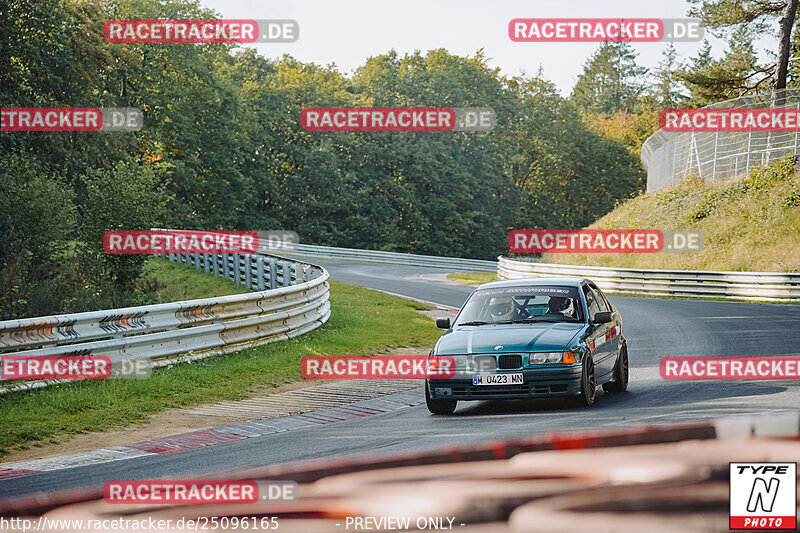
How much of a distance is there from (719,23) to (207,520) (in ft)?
148

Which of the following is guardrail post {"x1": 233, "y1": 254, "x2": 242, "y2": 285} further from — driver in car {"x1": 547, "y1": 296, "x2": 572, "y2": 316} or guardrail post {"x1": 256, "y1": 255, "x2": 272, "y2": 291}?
driver in car {"x1": 547, "y1": 296, "x2": 572, "y2": 316}

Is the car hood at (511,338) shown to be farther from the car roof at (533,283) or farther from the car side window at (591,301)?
the car roof at (533,283)

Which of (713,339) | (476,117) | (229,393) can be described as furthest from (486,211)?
(229,393)

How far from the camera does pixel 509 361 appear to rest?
32.4ft

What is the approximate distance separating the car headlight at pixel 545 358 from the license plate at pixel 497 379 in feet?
0.73

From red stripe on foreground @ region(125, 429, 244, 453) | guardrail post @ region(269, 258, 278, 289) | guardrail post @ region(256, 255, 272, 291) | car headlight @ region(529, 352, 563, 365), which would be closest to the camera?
red stripe on foreground @ region(125, 429, 244, 453)

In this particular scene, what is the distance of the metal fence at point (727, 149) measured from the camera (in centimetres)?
3622

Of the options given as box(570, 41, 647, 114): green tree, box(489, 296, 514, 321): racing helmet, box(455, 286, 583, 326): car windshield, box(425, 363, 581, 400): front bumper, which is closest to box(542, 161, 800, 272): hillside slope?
box(455, 286, 583, 326): car windshield

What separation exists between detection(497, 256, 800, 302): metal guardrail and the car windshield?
17.8 m

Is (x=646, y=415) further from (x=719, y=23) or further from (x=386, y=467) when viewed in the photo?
(x=719, y=23)

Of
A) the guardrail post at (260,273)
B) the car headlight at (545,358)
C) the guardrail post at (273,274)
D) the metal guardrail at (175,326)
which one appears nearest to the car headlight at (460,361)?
the car headlight at (545,358)

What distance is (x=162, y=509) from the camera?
2.09 metres

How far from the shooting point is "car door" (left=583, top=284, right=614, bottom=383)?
10.5 metres

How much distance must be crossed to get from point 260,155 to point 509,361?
197ft
